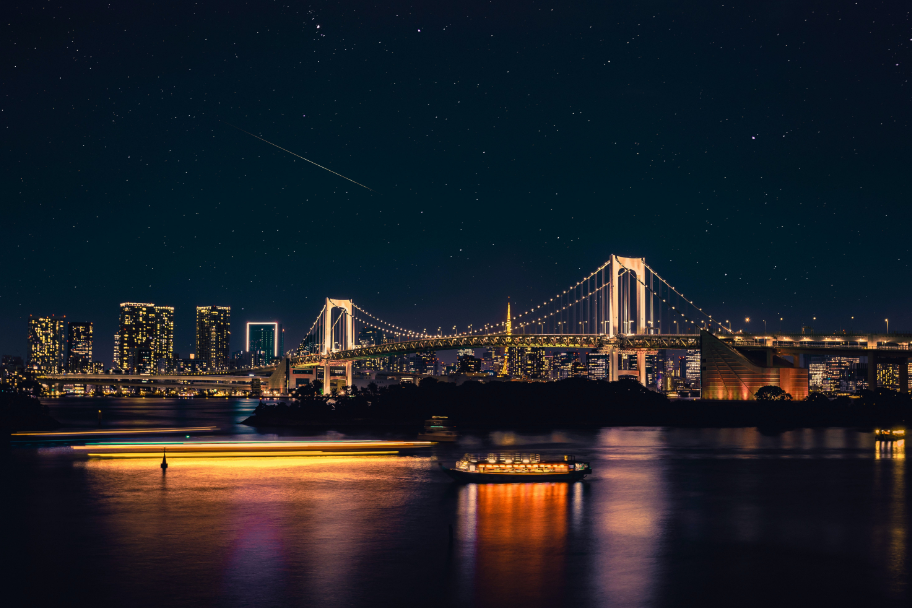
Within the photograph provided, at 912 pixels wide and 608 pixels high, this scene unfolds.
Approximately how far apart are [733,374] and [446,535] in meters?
50.7

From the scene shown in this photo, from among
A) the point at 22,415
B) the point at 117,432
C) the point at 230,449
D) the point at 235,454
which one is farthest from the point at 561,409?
the point at 22,415

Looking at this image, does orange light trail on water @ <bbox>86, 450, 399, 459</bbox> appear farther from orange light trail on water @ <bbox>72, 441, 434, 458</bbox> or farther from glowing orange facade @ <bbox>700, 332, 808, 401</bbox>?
glowing orange facade @ <bbox>700, 332, 808, 401</bbox>

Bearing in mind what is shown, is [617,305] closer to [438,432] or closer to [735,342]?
[735,342]

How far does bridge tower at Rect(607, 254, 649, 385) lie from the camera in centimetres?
7088

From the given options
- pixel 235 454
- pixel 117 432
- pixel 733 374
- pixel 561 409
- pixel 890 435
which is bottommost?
pixel 117 432

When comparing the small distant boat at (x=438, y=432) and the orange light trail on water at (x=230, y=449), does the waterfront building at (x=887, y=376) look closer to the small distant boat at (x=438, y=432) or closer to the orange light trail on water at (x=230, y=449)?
the small distant boat at (x=438, y=432)

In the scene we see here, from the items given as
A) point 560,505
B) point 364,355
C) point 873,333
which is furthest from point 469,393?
point 560,505

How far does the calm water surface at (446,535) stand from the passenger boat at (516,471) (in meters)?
0.57

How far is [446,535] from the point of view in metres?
21.3

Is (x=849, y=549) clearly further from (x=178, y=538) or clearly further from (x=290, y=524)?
(x=178, y=538)

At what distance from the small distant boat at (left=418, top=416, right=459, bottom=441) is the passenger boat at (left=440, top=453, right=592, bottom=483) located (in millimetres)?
16463

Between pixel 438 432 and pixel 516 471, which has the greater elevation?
pixel 516 471

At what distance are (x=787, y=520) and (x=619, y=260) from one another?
51336 millimetres

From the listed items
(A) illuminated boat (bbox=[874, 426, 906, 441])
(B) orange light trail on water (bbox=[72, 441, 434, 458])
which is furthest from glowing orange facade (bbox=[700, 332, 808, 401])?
(B) orange light trail on water (bbox=[72, 441, 434, 458])
